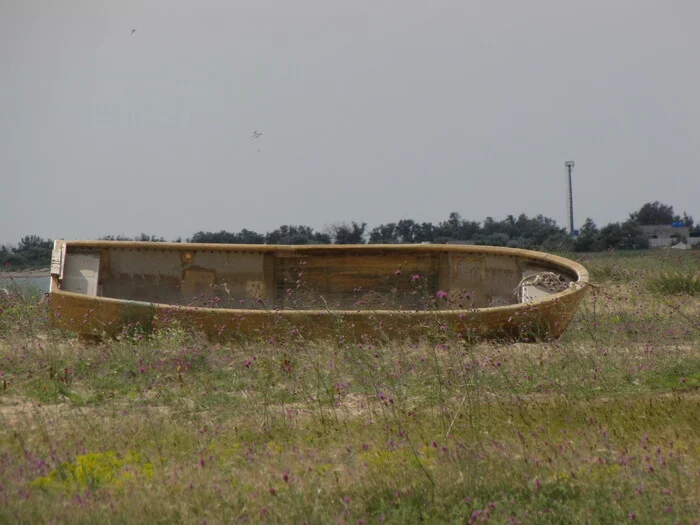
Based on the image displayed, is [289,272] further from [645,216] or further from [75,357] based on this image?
[645,216]

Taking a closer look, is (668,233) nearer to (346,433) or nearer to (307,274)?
(307,274)

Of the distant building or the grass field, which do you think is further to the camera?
the distant building

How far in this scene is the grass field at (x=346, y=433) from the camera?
379 centimetres

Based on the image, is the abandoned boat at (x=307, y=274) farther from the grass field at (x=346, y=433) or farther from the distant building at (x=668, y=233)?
the distant building at (x=668, y=233)

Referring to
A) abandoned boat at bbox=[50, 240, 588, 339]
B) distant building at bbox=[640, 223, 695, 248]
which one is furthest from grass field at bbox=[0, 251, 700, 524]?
distant building at bbox=[640, 223, 695, 248]

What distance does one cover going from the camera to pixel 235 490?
158 inches

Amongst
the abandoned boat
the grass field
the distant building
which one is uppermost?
the distant building

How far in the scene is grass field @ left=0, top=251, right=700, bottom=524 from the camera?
379 centimetres

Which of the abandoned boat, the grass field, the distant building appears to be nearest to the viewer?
the grass field

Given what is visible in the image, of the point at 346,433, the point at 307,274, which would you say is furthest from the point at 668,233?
the point at 346,433

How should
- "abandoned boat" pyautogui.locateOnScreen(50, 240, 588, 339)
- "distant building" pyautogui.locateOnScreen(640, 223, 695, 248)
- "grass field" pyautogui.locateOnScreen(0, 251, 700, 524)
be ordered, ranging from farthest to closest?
"distant building" pyautogui.locateOnScreen(640, 223, 695, 248)
"abandoned boat" pyautogui.locateOnScreen(50, 240, 588, 339)
"grass field" pyautogui.locateOnScreen(0, 251, 700, 524)

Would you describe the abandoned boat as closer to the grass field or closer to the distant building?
the grass field

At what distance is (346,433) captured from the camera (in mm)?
5105

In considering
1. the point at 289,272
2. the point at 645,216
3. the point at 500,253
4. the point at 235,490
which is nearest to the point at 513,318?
the point at 500,253
